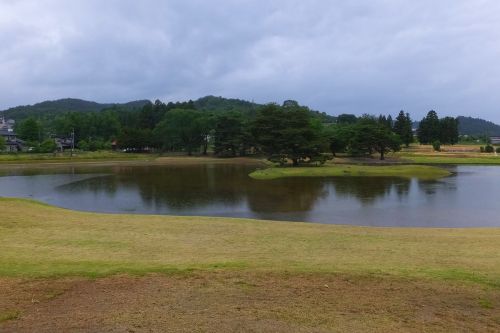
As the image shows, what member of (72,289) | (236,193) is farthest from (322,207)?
(72,289)

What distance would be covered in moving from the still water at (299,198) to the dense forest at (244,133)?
2021 cm

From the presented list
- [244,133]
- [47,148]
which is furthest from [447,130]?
[47,148]

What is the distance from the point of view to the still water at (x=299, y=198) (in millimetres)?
23516

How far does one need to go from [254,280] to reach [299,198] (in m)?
22.7

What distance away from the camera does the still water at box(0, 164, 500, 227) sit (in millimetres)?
23516

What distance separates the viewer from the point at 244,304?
6996mm

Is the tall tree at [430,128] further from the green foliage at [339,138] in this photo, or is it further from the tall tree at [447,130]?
the green foliage at [339,138]

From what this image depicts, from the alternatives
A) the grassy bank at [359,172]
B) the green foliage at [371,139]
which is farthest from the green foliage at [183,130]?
the grassy bank at [359,172]

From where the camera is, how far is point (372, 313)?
6.66 meters

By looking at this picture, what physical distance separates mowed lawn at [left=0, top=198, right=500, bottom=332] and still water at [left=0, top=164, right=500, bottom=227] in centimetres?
872

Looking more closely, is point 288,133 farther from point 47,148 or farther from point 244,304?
point 244,304

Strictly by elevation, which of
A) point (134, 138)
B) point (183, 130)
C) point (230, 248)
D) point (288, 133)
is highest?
point (183, 130)

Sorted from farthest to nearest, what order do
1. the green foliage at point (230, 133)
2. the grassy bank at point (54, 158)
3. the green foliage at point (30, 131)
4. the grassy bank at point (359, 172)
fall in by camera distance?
the green foliage at point (30, 131)
the green foliage at point (230, 133)
the grassy bank at point (54, 158)
the grassy bank at point (359, 172)

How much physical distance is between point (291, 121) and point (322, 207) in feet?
126
